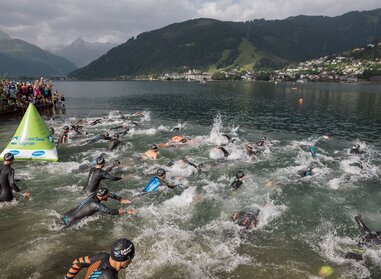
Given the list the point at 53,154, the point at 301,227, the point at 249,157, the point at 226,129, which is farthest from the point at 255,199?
the point at 226,129

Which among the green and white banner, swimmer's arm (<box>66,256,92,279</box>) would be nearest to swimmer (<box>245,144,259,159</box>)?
the green and white banner

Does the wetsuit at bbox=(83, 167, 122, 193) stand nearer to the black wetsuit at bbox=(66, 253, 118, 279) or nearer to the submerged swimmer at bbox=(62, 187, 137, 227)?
the submerged swimmer at bbox=(62, 187, 137, 227)

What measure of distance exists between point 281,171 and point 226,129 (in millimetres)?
20971

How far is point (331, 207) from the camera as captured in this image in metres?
17.9

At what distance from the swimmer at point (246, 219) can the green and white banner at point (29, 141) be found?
15757mm

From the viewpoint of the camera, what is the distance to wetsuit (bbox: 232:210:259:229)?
14594 mm

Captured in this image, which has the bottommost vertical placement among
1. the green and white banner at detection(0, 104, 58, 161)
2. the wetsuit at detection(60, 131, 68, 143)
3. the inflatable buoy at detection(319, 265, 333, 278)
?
the inflatable buoy at detection(319, 265, 333, 278)

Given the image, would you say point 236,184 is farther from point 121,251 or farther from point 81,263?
point 121,251

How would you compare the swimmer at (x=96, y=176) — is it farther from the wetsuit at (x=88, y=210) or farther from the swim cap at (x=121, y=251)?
the swim cap at (x=121, y=251)

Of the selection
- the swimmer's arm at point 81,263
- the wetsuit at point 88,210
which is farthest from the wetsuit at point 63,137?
the swimmer's arm at point 81,263

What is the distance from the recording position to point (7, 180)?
15.2 m

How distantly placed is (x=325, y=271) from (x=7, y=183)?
50.4 feet

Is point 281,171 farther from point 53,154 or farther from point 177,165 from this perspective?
point 53,154

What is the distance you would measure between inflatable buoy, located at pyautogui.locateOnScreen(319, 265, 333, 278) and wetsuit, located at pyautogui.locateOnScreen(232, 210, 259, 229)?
145 inches
